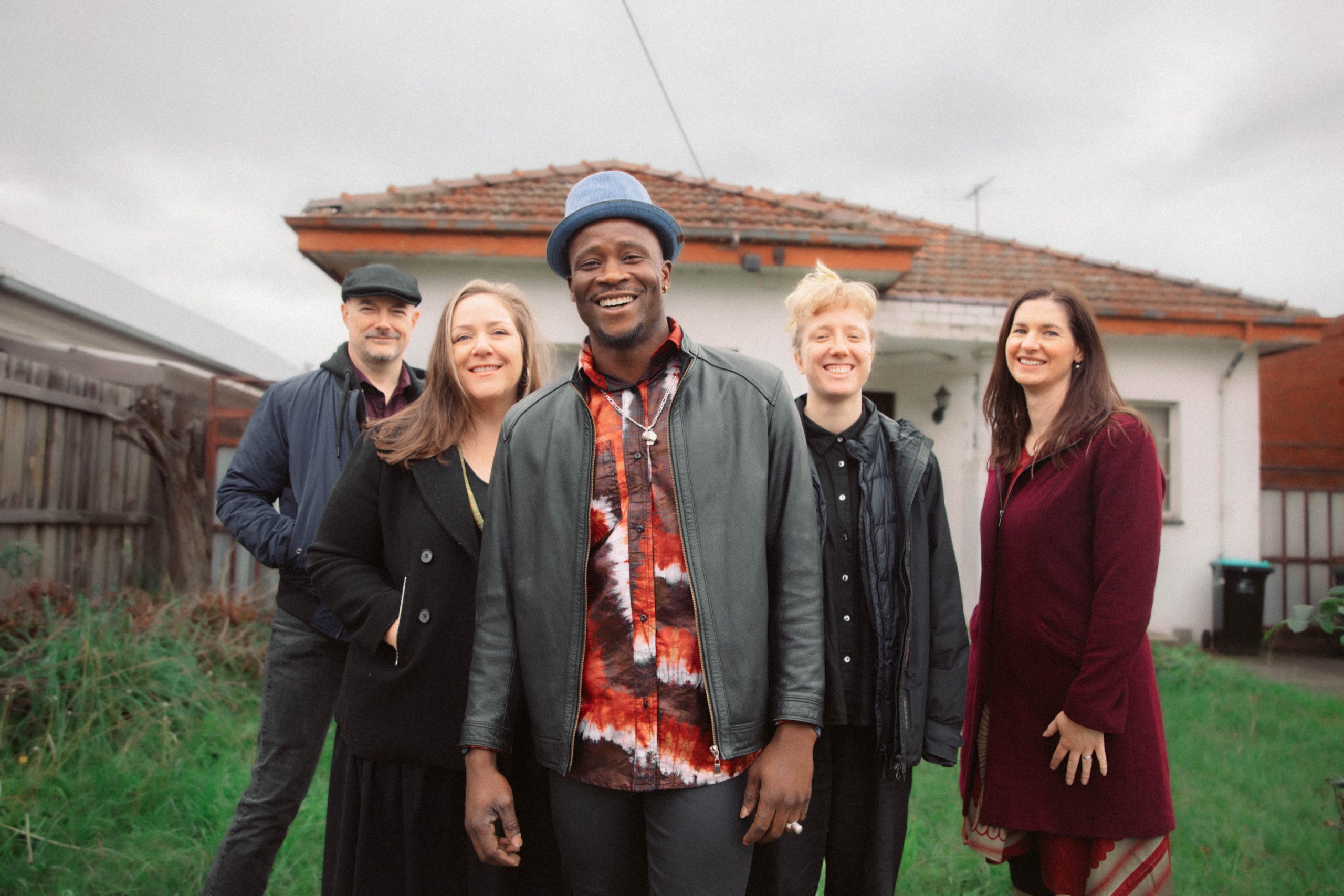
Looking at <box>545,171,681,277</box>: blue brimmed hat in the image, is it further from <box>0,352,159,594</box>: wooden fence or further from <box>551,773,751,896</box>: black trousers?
<box>0,352,159,594</box>: wooden fence

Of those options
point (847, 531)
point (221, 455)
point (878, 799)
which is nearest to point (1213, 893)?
point (878, 799)

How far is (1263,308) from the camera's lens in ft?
28.2

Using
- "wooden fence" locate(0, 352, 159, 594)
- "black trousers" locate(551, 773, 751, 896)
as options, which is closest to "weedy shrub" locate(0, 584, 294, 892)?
"wooden fence" locate(0, 352, 159, 594)

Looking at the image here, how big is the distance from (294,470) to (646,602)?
1686 mm

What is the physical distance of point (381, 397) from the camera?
2.85 metres

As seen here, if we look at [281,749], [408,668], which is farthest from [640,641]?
[281,749]

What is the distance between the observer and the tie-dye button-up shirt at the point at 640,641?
159 centimetres

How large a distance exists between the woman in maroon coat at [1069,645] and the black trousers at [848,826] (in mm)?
337

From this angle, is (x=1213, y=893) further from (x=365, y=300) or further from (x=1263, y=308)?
(x=1263, y=308)

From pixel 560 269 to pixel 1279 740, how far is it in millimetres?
5432

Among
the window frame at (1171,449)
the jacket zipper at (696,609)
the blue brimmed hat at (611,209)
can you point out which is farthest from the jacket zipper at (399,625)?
the window frame at (1171,449)

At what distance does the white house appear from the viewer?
6094 millimetres

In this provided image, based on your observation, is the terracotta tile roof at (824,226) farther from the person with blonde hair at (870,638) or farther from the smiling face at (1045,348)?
the person with blonde hair at (870,638)

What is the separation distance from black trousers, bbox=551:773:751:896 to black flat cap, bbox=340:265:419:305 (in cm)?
188
